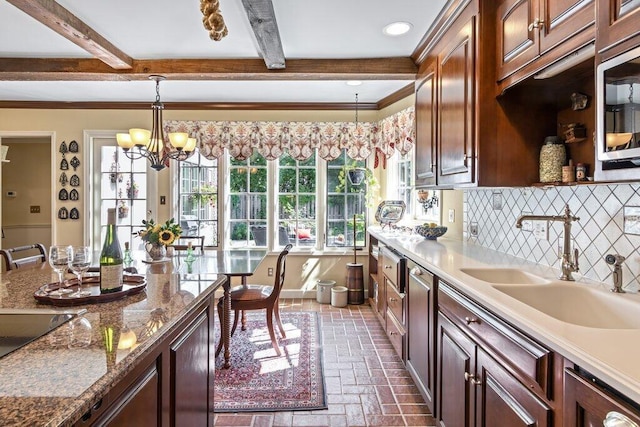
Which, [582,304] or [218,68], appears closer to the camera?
[582,304]

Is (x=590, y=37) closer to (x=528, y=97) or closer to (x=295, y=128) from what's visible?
(x=528, y=97)

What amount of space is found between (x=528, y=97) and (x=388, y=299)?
194 cm

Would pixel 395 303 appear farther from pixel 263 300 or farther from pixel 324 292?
pixel 324 292

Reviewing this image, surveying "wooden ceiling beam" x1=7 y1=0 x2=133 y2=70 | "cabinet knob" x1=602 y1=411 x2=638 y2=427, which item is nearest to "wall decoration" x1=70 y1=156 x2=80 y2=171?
"wooden ceiling beam" x1=7 y1=0 x2=133 y2=70

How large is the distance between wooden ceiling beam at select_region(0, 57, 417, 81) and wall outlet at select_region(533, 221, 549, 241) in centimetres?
169

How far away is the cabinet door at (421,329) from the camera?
2.09m

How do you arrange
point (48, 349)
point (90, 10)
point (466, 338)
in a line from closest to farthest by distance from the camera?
point (48, 349) < point (466, 338) < point (90, 10)

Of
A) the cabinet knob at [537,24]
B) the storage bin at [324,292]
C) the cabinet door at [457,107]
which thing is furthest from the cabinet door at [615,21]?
the storage bin at [324,292]

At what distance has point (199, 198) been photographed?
484 centimetres

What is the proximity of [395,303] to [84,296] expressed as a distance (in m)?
2.19

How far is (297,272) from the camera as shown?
4828 mm

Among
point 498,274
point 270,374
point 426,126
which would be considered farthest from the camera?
point 426,126

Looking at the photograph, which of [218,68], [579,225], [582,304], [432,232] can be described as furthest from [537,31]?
[218,68]

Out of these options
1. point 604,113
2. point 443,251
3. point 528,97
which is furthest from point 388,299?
point 604,113
